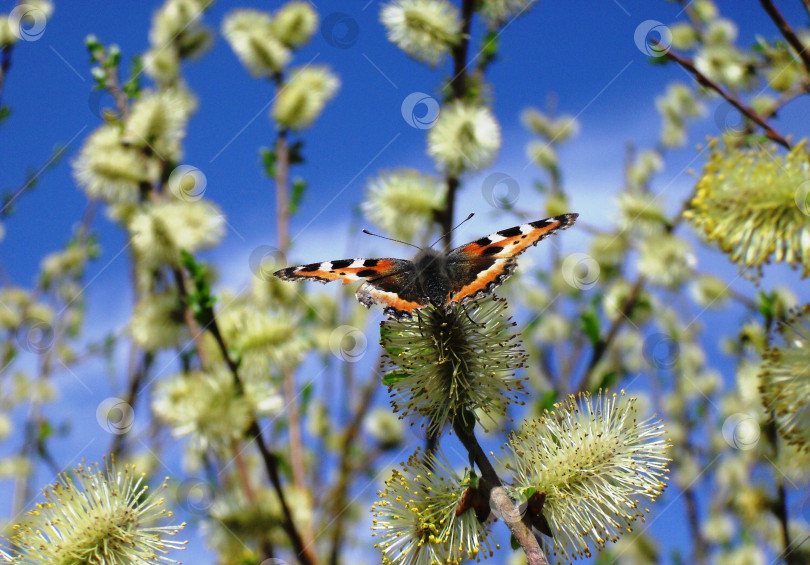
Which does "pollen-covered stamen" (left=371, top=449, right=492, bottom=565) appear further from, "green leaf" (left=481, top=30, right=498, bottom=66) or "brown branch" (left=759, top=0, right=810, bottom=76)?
"green leaf" (left=481, top=30, right=498, bottom=66)

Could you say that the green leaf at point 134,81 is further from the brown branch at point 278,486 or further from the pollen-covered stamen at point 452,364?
the pollen-covered stamen at point 452,364

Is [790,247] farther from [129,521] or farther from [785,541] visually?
[129,521]

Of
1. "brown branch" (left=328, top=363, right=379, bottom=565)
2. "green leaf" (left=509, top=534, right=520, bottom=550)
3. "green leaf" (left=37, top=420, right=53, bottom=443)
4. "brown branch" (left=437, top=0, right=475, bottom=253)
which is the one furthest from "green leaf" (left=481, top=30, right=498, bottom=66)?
"green leaf" (left=37, top=420, right=53, bottom=443)

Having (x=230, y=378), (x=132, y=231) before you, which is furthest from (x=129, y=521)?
(x=132, y=231)

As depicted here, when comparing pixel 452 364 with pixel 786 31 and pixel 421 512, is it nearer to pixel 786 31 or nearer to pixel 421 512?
pixel 421 512

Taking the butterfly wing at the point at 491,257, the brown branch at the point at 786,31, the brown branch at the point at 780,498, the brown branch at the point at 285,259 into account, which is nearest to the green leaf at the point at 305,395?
the brown branch at the point at 285,259

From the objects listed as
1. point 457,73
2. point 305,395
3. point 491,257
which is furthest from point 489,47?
point 305,395
